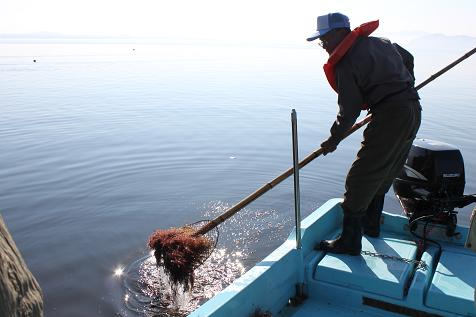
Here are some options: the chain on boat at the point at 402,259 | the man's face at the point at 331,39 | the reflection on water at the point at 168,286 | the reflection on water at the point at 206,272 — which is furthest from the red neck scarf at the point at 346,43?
the reflection on water at the point at 168,286

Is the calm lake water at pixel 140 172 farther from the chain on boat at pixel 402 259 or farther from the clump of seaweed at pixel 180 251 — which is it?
the chain on boat at pixel 402 259

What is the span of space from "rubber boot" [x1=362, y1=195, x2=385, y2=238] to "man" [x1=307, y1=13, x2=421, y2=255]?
1.06ft

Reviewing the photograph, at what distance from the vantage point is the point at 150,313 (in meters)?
5.07

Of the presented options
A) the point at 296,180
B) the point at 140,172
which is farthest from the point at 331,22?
the point at 140,172

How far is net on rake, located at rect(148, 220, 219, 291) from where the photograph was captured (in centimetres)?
421

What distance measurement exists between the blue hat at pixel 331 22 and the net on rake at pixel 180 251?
7.20 feet

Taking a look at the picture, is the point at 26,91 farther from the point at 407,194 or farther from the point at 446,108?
the point at 407,194

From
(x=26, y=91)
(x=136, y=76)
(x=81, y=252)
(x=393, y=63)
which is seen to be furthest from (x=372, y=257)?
(x=136, y=76)

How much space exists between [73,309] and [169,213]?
118 inches

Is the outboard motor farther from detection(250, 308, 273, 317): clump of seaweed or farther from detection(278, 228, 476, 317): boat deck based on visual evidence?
detection(250, 308, 273, 317): clump of seaweed

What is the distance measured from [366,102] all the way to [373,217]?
1228 millimetres

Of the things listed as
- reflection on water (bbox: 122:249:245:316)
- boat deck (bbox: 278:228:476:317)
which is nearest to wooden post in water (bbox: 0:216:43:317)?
boat deck (bbox: 278:228:476:317)

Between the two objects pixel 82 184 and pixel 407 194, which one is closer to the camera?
pixel 407 194

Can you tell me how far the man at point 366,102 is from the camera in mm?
3854
